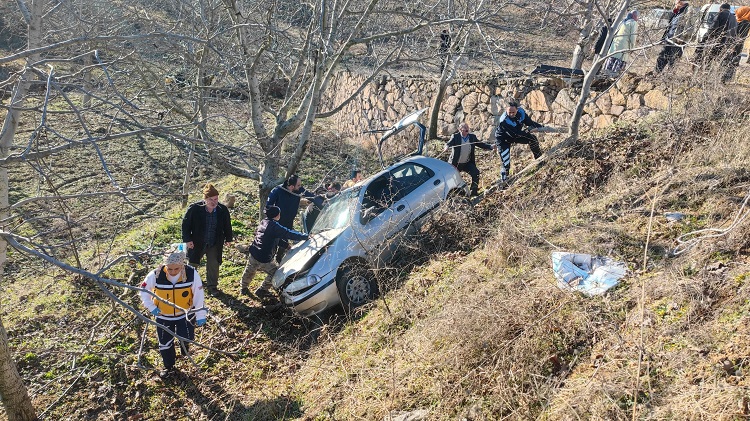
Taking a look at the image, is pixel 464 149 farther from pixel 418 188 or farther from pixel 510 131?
pixel 418 188

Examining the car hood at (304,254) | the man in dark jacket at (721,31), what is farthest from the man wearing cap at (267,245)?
the man in dark jacket at (721,31)

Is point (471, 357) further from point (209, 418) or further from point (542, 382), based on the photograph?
point (209, 418)

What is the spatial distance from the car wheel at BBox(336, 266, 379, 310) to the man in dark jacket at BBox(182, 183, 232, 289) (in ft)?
6.65

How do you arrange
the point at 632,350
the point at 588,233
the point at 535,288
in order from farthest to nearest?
1. the point at 588,233
2. the point at 535,288
3. the point at 632,350

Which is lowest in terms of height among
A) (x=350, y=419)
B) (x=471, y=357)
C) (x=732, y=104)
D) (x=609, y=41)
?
(x=350, y=419)

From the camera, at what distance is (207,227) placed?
8281mm

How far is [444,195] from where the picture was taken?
344 inches

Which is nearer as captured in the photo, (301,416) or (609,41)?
(301,416)

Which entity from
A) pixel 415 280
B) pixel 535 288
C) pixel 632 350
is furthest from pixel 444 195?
pixel 632 350

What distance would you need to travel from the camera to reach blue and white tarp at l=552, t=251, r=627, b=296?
5.62m

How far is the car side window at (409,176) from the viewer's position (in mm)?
8523

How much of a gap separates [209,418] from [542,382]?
3512mm

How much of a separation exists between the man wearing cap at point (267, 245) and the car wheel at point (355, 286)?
92 cm

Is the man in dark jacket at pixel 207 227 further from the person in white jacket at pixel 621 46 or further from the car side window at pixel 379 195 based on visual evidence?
the person in white jacket at pixel 621 46
